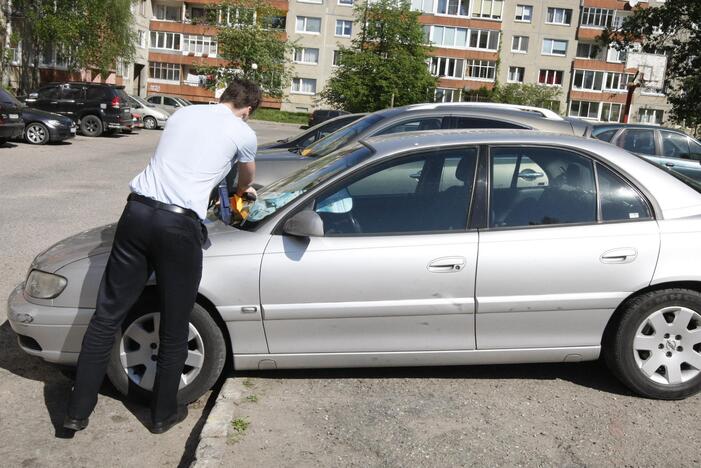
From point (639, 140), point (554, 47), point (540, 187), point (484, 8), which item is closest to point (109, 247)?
point (540, 187)

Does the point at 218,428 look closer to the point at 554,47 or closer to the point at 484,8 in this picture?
the point at 484,8

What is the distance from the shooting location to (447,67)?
2859 inches

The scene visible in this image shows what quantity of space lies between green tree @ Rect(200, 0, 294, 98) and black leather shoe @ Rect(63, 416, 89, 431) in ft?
163

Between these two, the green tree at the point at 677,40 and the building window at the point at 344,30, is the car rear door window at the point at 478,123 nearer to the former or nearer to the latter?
the green tree at the point at 677,40

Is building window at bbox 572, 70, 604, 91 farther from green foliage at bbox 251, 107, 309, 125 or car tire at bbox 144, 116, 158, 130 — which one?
car tire at bbox 144, 116, 158, 130

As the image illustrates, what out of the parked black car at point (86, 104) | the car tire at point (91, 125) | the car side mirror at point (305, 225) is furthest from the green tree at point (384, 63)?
the car side mirror at point (305, 225)

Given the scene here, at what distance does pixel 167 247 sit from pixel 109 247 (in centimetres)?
74

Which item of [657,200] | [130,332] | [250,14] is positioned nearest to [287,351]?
[130,332]

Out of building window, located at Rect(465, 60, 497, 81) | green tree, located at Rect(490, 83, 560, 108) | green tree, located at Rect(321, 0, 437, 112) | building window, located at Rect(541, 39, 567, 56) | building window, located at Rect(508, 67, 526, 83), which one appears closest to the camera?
green tree, located at Rect(321, 0, 437, 112)

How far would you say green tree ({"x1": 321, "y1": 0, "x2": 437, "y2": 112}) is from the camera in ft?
193

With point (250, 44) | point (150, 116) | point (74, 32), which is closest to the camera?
point (150, 116)

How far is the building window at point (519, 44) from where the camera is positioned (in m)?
72.6

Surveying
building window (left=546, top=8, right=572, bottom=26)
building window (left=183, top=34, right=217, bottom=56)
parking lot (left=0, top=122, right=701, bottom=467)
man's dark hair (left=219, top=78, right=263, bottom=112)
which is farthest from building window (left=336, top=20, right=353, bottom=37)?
man's dark hair (left=219, top=78, right=263, bottom=112)

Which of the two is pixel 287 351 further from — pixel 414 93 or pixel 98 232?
pixel 414 93
